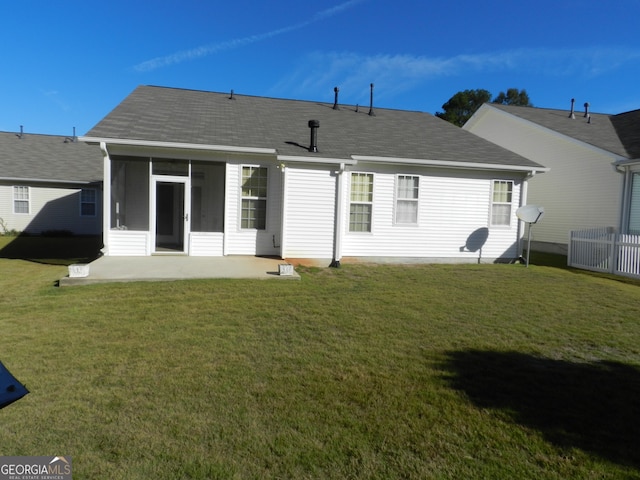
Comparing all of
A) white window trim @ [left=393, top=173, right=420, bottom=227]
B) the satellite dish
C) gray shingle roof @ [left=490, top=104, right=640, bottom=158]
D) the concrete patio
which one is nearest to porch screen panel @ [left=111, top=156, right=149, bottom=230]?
the concrete patio

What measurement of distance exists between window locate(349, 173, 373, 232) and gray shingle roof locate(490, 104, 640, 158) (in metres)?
9.16

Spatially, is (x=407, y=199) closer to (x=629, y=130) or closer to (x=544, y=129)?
(x=544, y=129)

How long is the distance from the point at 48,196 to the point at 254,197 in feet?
46.5

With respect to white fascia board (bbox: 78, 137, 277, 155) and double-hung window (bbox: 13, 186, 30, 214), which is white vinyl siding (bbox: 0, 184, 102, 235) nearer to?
double-hung window (bbox: 13, 186, 30, 214)

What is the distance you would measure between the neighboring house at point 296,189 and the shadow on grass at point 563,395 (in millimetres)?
6899

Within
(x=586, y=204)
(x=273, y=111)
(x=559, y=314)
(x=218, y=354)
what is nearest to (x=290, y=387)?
(x=218, y=354)

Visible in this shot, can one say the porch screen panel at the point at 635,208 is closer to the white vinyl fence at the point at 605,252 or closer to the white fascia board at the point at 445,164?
the white vinyl fence at the point at 605,252

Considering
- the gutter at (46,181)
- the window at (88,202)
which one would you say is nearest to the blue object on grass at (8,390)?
the gutter at (46,181)

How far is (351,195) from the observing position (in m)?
12.4

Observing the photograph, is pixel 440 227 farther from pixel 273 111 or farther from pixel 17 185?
pixel 17 185

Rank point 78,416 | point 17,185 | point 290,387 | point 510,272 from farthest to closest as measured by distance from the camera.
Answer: point 17,185 → point 510,272 → point 290,387 → point 78,416

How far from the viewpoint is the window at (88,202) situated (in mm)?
21172

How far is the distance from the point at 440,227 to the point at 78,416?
11.2 metres

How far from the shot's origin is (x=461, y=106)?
133ft
